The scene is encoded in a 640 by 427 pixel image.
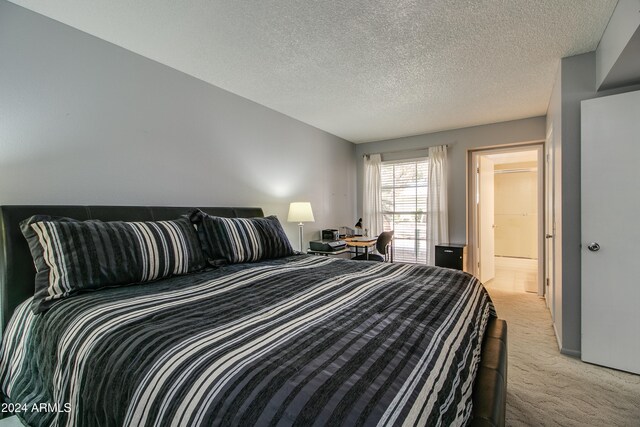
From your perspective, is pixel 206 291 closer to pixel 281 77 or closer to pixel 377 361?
pixel 377 361

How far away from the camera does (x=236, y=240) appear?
2.27 m

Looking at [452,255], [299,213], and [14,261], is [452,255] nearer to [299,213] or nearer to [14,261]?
[299,213]

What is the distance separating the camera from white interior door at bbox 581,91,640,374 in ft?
6.72

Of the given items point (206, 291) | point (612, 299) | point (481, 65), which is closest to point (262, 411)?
point (206, 291)

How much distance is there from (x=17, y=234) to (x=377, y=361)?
198 cm

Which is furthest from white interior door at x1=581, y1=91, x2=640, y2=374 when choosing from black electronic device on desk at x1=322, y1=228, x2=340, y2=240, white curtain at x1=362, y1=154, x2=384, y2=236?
white curtain at x1=362, y1=154, x2=384, y2=236

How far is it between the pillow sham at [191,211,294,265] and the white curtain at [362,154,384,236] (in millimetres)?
2895

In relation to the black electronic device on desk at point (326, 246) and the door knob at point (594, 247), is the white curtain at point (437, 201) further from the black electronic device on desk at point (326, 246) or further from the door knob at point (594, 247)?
the door knob at point (594, 247)

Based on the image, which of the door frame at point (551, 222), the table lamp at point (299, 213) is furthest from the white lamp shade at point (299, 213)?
the door frame at point (551, 222)

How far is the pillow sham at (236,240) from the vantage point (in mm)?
2191

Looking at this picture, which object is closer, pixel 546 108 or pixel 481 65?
pixel 481 65

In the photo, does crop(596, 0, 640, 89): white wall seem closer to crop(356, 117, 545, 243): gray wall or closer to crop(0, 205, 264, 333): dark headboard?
crop(356, 117, 545, 243): gray wall

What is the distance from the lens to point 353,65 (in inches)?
98.5

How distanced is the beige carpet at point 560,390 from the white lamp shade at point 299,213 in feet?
7.77
